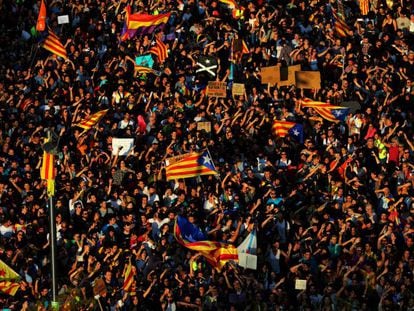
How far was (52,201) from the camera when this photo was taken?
24.2 metres

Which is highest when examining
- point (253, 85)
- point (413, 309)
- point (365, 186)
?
point (253, 85)

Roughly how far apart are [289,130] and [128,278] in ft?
17.7

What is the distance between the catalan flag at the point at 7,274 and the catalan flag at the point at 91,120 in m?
4.72

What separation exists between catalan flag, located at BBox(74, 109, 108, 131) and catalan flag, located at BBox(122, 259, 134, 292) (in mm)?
4626

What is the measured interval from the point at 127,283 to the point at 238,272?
2035mm

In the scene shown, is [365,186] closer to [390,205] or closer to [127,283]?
[390,205]

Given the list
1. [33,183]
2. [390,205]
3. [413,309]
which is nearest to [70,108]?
[33,183]

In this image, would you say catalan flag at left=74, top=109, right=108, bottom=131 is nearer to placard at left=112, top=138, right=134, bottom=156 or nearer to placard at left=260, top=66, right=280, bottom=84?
placard at left=112, top=138, right=134, bottom=156

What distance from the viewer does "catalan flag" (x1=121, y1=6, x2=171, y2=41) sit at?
1288 inches

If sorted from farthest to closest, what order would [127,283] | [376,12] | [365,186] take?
[376,12] < [365,186] < [127,283]

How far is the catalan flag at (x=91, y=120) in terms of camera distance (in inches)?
1186

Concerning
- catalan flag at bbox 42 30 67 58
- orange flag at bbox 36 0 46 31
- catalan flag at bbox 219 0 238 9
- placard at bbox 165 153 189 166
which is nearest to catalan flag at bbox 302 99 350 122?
placard at bbox 165 153 189 166

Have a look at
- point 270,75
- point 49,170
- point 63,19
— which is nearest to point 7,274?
point 49,170

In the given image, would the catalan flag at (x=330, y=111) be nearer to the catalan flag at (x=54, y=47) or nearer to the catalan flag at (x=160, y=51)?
the catalan flag at (x=160, y=51)
